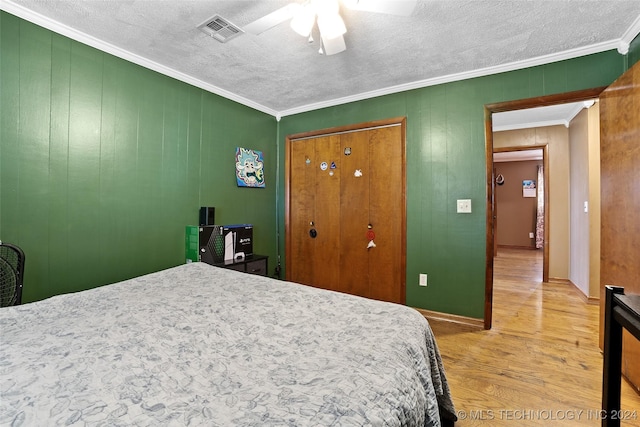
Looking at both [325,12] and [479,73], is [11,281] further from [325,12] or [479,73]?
[479,73]

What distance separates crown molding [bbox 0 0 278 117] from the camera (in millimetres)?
1795

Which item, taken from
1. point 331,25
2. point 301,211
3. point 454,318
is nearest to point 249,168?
point 301,211

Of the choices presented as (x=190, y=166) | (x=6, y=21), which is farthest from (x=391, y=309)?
(x=6, y=21)

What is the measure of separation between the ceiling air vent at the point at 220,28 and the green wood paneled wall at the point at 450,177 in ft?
5.49

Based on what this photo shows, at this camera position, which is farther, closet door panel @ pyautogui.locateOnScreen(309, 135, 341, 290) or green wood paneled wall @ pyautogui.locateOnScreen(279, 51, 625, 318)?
closet door panel @ pyautogui.locateOnScreen(309, 135, 341, 290)

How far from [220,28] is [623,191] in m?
2.82


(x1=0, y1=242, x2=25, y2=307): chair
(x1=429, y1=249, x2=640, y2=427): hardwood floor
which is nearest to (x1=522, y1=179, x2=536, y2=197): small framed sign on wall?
(x1=429, y1=249, x2=640, y2=427): hardwood floor

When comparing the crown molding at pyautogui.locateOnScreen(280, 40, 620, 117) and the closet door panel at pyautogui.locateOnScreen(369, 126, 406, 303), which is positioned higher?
the crown molding at pyautogui.locateOnScreen(280, 40, 620, 117)

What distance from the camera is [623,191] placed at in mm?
1833

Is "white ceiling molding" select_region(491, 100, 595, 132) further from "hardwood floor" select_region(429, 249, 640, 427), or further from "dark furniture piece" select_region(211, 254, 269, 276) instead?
"dark furniture piece" select_region(211, 254, 269, 276)

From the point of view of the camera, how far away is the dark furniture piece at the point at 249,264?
2.74m

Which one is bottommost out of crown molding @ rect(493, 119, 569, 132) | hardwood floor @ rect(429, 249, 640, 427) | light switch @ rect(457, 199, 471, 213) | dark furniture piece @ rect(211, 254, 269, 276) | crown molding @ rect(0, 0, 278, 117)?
hardwood floor @ rect(429, 249, 640, 427)

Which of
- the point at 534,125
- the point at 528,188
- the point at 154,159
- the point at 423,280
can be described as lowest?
the point at 423,280

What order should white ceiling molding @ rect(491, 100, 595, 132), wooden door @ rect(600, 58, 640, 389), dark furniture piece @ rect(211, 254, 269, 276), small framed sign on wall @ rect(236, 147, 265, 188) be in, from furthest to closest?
white ceiling molding @ rect(491, 100, 595, 132) < small framed sign on wall @ rect(236, 147, 265, 188) < dark furniture piece @ rect(211, 254, 269, 276) < wooden door @ rect(600, 58, 640, 389)
